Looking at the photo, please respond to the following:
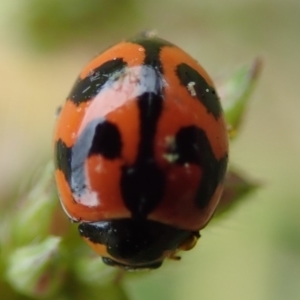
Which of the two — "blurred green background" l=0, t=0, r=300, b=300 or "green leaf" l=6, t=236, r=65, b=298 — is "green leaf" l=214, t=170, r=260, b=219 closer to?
"green leaf" l=6, t=236, r=65, b=298

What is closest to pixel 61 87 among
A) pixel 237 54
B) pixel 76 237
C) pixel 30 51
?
pixel 30 51

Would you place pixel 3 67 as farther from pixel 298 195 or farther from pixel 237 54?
pixel 298 195

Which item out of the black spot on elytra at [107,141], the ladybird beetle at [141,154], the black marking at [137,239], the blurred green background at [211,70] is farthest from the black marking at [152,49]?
the blurred green background at [211,70]

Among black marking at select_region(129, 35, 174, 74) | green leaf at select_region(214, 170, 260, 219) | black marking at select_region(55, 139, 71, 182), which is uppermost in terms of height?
black marking at select_region(129, 35, 174, 74)

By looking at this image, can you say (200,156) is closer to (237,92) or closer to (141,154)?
(141,154)

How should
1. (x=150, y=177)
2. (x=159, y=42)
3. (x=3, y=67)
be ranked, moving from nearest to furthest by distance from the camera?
1. (x=150, y=177)
2. (x=159, y=42)
3. (x=3, y=67)

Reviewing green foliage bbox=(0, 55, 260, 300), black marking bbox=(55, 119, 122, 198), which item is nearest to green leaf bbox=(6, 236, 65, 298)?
green foliage bbox=(0, 55, 260, 300)

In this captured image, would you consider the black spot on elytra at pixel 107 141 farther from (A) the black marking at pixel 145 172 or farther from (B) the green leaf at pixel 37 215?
(B) the green leaf at pixel 37 215
